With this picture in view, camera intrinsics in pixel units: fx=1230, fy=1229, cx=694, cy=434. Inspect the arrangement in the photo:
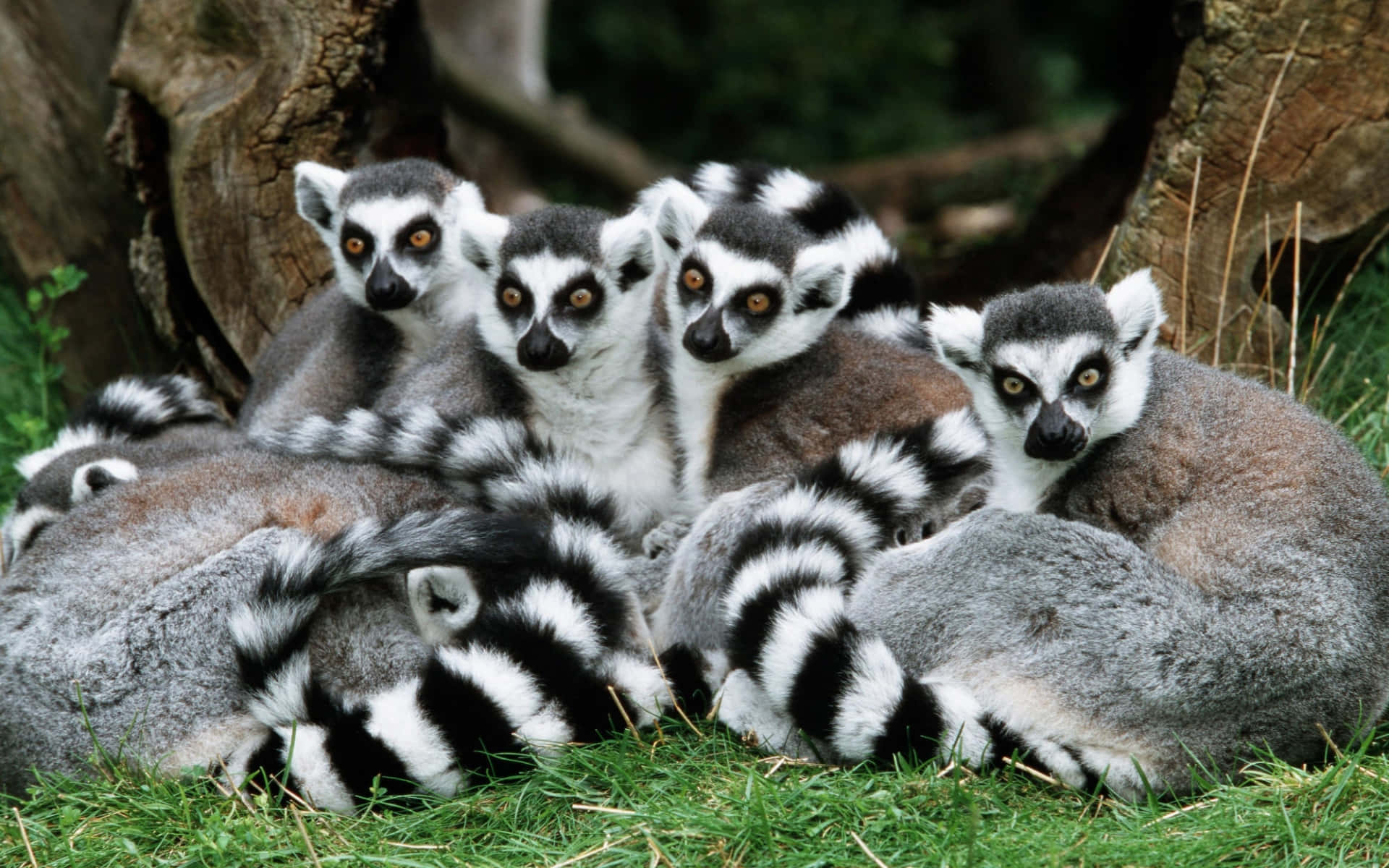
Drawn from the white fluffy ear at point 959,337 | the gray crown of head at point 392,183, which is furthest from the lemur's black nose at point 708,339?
the gray crown of head at point 392,183

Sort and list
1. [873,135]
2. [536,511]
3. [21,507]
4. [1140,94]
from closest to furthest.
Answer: [536,511]
[21,507]
[1140,94]
[873,135]

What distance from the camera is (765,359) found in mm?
3986

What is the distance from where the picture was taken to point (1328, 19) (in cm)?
404

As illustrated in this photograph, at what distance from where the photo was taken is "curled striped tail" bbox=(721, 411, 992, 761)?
2.90 meters

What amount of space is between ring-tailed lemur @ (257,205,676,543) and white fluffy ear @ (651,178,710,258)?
0.10 m

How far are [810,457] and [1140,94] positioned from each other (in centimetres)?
400

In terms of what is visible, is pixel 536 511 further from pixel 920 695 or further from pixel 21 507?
pixel 21 507

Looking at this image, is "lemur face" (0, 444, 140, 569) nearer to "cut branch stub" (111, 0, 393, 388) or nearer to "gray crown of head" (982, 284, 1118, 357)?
"cut branch stub" (111, 0, 393, 388)

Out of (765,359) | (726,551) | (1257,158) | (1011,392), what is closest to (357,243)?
(765,359)

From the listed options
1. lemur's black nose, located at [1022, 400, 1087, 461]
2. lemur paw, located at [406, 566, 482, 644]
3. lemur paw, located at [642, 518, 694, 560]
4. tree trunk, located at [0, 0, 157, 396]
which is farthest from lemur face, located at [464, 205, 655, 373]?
tree trunk, located at [0, 0, 157, 396]

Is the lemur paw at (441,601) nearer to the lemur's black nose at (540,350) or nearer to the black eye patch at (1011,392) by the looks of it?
the lemur's black nose at (540,350)

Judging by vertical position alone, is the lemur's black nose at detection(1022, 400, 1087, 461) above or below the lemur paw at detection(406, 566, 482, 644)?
above

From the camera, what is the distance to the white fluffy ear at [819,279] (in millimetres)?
3896

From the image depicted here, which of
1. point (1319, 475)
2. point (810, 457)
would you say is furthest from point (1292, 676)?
point (810, 457)
